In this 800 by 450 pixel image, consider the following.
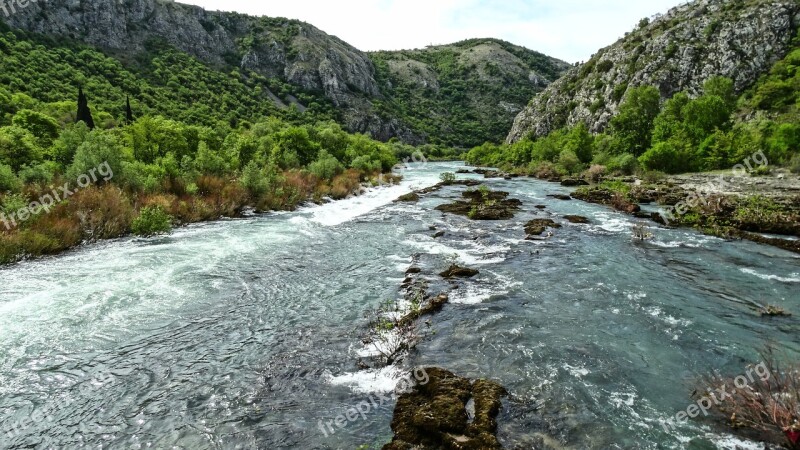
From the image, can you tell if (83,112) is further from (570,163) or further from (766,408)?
(570,163)

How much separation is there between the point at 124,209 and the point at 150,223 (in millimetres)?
1761

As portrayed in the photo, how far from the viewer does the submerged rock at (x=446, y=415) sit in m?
6.81

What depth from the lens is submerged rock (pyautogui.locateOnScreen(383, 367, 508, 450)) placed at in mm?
6809

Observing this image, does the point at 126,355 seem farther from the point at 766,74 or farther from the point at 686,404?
the point at 766,74

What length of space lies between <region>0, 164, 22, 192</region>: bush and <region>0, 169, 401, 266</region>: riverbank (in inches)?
21.3

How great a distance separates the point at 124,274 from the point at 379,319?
10.9 meters

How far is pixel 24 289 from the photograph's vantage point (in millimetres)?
13500

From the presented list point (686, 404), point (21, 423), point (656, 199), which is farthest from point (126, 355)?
point (656, 199)

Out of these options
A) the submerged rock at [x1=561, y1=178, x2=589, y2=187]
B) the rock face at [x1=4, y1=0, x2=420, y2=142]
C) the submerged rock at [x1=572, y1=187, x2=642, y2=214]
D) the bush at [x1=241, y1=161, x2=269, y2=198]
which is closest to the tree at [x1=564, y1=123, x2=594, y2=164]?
the submerged rock at [x1=561, y1=178, x2=589, y2=187]

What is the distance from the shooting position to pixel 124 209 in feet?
72.0

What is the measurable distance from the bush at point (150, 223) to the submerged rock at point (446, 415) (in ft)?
64.9

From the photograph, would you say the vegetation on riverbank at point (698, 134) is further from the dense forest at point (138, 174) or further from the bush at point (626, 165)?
the dense forest at point (138, 174)

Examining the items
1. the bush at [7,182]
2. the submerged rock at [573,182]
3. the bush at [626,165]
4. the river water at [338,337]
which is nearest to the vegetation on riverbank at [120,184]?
the bush at [7,182]

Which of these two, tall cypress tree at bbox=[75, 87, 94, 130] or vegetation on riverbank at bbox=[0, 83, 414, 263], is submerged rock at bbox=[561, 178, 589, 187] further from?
tall cypress tree at bbox=[75, 87, 94, 130]
